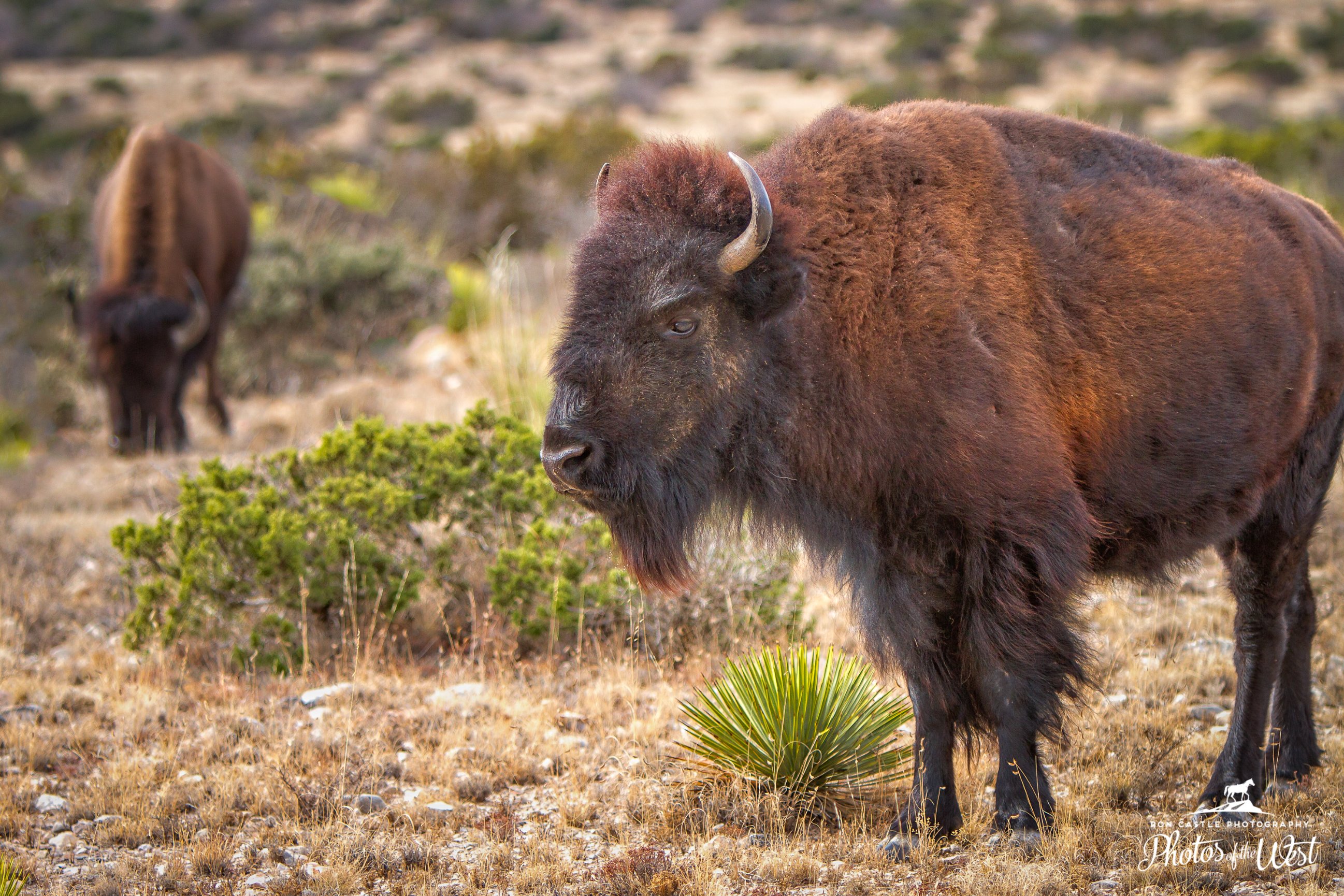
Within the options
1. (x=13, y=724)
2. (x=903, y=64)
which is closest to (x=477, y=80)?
(x=903, y=64)

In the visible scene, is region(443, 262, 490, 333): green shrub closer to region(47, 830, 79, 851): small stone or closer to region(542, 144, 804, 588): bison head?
region(47, 830, 79, 851): small stone

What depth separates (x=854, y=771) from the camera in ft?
14.3

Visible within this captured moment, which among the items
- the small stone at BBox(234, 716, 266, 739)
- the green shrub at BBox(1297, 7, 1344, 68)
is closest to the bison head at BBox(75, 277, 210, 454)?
the small stone at BBox(234, 716, 266, 739)

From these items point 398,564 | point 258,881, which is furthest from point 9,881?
point 398,564

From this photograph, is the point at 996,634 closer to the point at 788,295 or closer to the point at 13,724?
the point at 788,295

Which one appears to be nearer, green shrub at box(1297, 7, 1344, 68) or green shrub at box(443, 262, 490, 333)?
green shrub at box(443, 262, 490, 333)

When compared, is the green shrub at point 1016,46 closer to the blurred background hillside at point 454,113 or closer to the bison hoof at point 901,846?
the blurred background hillside at point 454,113

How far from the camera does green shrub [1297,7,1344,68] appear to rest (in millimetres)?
35188

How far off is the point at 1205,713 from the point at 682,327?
3.28 metres

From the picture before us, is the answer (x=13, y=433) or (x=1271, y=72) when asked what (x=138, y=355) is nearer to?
(x=13, y=433)

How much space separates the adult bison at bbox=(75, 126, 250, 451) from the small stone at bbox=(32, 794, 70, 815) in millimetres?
6359

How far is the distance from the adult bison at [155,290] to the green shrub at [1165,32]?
A: 34829 mm

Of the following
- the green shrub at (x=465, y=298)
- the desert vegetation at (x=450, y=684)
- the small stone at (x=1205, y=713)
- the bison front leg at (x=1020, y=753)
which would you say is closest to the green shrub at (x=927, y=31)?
the green shrub at (x=465, y=298)

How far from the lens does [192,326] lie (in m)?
11.2
